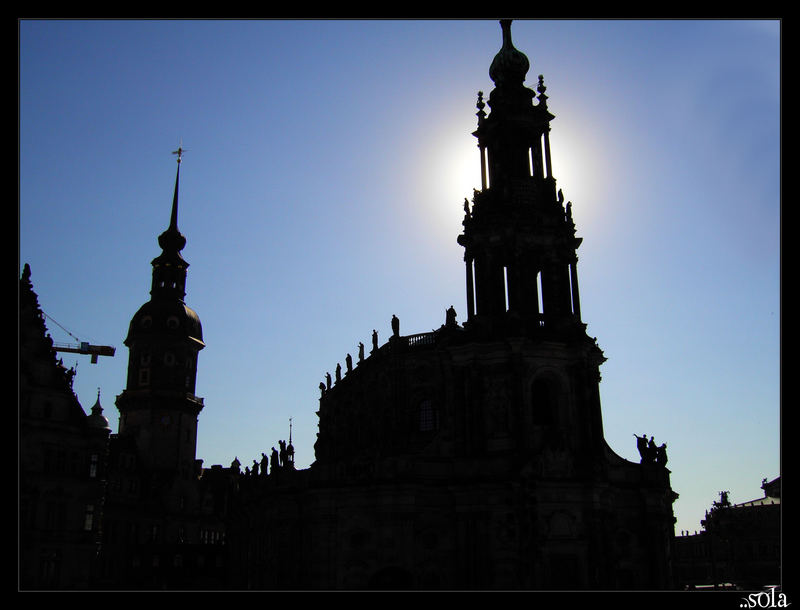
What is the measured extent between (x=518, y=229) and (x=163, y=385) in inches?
2174

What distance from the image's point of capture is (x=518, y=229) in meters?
51.3

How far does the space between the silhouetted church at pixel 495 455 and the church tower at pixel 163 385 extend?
32735 mm

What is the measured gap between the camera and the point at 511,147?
5481 cm

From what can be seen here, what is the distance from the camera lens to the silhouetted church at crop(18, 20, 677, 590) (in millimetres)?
45156

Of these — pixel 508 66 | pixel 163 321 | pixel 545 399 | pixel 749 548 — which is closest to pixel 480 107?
pixel 508 66

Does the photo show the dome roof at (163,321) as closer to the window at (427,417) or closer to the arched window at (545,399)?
the window at (427,417)

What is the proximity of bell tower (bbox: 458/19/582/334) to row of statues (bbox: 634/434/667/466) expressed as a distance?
8.63 meters

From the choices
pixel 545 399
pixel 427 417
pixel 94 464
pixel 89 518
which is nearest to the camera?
pixel 545 399

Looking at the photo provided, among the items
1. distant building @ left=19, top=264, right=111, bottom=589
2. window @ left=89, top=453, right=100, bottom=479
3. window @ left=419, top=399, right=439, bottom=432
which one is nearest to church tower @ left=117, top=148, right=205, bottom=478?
window @ left=89, top=453, right=100, bottom=479

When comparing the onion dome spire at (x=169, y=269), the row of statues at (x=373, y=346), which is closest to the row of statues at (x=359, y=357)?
the row of statues at (x=373, y=346)

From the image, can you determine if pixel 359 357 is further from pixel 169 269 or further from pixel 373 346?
pixel 169 269

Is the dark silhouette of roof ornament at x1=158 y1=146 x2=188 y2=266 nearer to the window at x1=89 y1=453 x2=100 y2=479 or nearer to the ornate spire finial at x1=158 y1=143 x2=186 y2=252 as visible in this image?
the ornate spire finial at x1=158 y1=143 x2=186 y2=252
